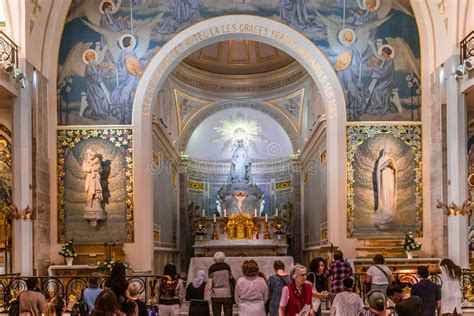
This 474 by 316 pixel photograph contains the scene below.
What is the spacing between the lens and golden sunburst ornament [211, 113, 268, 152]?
92.2 ft

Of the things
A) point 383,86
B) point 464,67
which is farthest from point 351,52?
point 464,67

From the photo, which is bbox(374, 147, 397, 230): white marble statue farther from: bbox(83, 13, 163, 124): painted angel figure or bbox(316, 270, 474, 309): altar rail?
bbox(83, 13, 163, 124): painted angel figure

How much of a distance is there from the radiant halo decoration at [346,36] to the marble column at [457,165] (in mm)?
3118

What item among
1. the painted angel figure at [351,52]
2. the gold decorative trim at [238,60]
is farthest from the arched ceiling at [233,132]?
the painted angel figure at [351,52]

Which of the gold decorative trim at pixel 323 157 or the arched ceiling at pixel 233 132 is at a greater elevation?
the arched ceiling at pixel 233 132

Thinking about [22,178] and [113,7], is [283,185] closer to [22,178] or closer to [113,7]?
[113,7]

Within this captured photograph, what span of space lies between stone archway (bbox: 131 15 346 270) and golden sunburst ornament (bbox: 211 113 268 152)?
9.51 m

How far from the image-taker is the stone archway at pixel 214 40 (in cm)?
1788

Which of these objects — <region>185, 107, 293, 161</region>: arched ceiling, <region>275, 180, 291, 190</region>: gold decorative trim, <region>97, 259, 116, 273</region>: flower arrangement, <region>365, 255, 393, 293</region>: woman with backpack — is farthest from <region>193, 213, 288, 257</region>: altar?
<region>365, 255, 393, 293</region>: woman with backpack

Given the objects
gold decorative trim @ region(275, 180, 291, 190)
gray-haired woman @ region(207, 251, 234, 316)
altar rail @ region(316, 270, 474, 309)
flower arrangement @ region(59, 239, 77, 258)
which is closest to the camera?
gray-haired woman @ region(207, 251, 234, 316)

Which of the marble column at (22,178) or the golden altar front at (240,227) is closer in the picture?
the marble column at (22,178)

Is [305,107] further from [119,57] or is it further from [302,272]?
[302,272]

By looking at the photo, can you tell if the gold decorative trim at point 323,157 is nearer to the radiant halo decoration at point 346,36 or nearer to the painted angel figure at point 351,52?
the painted angel figure at point 351,52

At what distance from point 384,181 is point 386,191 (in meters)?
0.25
